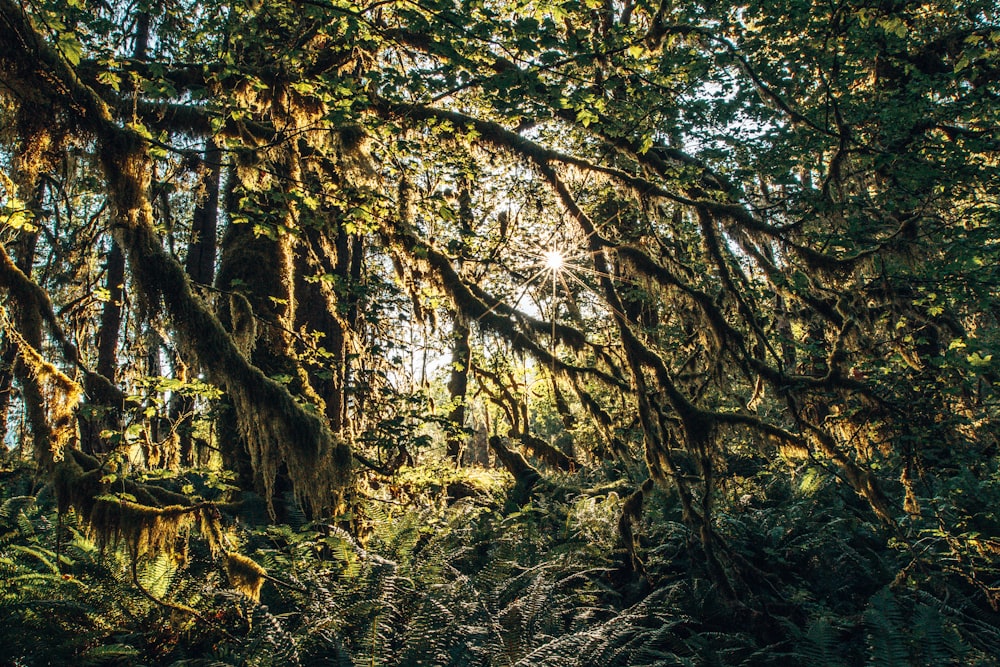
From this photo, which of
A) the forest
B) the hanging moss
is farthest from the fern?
the hanging moss

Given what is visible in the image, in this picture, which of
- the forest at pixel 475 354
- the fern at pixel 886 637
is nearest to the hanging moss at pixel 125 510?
the forest at pixel 475 354

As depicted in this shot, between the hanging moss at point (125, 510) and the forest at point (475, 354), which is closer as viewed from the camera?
the hanging moss at point (125, 510)

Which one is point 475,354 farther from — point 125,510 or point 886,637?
point 886,637

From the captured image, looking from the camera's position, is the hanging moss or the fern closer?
the hanging moss

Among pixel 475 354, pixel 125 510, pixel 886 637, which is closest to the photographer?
pixel 125 510

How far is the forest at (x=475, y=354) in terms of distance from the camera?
388 centimetres

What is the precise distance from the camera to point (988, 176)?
6.10 m

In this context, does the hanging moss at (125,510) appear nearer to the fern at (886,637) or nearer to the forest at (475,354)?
the forest at (475,354)

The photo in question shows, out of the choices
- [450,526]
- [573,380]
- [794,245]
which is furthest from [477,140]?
[450,526]

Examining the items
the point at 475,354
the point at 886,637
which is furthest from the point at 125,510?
the point at 886,637

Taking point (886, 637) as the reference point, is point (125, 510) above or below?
above

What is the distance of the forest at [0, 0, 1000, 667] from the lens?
3885 millimetres

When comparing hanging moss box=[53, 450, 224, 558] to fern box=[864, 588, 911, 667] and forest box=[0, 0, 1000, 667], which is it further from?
fern box=[864, 588, 911, 667]

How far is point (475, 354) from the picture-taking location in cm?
764
